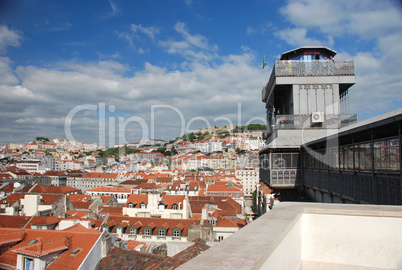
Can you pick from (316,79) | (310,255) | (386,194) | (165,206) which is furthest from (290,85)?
(165,206)

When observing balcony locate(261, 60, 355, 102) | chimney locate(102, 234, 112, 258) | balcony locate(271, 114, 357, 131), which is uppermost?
balcony locate(261, 60, 355, 102)

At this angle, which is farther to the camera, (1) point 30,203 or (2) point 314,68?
(1) point 30,203

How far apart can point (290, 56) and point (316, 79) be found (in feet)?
6.57

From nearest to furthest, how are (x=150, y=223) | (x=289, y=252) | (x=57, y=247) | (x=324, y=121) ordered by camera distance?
(x=289, y=252), (x=324, y=121), (x=57, y=247), (x=150, y=223)

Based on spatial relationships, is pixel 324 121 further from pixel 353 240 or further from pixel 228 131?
pixel 228 131

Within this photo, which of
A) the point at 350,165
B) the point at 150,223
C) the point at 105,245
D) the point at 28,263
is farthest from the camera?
the point at 150,223

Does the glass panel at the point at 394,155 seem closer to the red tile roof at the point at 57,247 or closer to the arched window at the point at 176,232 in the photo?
the red tile roof at the point at 57,247

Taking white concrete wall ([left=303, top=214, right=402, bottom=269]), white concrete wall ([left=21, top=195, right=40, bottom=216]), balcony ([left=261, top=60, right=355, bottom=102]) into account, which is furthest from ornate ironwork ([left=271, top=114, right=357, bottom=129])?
white concrete wall ([left=21, top=195, right=40, bottom=216])

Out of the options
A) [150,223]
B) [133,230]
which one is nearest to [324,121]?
[150,223]

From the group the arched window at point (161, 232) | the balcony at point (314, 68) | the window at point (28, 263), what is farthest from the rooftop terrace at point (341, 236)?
the arched window at point (161, 232)

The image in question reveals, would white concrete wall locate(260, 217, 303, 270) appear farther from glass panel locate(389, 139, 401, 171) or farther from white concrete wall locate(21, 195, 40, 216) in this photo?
white concrete wall locate(21, 195, 40, 216)

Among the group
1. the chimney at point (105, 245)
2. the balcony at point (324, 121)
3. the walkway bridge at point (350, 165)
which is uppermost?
the balcony at point (324, 121)

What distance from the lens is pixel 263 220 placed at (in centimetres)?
279

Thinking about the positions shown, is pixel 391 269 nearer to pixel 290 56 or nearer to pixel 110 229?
pixel 290 56
